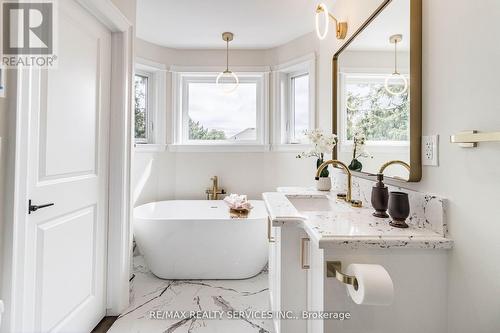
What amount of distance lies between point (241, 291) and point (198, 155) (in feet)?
5.47

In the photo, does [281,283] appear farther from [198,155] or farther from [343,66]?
[198,155]

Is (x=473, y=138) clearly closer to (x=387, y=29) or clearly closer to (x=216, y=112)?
(x=387, y=29)

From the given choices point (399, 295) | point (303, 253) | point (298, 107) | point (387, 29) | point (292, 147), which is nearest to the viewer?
point (399, 295)

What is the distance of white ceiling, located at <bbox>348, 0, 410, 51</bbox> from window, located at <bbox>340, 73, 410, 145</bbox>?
0.16 m

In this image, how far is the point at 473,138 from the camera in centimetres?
74

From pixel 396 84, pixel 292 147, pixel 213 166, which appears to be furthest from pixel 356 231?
pixel 213 166

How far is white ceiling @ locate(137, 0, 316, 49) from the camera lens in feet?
7.24

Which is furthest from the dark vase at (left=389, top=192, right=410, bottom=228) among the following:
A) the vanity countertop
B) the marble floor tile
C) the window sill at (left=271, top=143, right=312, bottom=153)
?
the window sill at (left=271, top=143, right=312, bottom=153)

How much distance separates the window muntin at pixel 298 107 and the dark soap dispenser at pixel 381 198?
1798 millimetres

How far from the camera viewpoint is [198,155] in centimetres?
310

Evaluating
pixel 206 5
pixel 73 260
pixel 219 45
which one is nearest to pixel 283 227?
pixel 73 260

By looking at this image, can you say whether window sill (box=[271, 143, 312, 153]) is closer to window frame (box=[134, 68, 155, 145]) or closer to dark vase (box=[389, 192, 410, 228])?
window frame (box=[134, 68, 155, 145])

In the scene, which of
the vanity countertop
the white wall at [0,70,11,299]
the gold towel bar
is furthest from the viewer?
the white wall at [0,70,11,299]

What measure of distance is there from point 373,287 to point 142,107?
3082 mm
